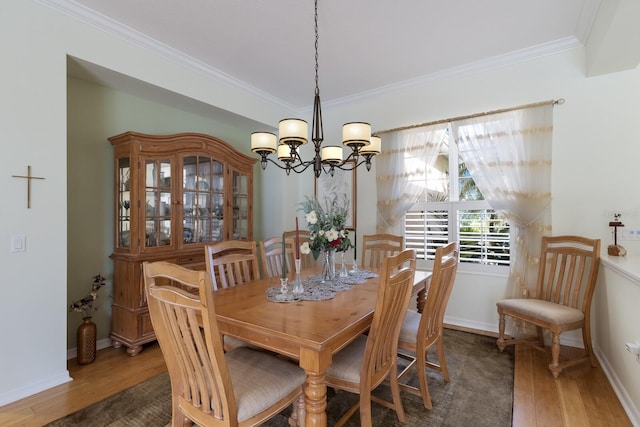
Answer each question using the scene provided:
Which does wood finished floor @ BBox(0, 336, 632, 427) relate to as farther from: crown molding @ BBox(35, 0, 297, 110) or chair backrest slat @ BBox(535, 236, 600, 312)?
crown molding @ BBox(35, 0, 297, 110)

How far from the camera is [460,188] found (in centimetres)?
339

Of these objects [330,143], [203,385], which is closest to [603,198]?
[330,143]

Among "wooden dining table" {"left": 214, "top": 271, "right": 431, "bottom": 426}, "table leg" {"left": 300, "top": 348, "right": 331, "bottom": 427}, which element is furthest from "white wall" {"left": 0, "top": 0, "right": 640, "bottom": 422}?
"table leg" {"left": 300, "top": 348, "right": 331, "bottom": 427}

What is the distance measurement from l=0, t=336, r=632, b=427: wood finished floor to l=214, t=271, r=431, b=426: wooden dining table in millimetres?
1178

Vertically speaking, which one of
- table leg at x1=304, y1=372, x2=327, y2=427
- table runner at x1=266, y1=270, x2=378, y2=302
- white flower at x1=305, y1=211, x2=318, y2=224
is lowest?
table leg at x1=304, y1=372, x2=327, y2=427


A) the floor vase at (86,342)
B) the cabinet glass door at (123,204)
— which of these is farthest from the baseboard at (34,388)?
the cabinet glass door at (123,204)

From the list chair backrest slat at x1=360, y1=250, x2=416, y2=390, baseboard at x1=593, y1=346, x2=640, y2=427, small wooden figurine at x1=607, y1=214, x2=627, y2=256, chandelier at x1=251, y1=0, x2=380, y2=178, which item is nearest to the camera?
chair backrest slat at x1=360, y1=250, x2=416, y2=390

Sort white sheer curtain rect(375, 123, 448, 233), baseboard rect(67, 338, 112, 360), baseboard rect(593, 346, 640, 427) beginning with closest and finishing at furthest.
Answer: baseboard rect(593, 346, 640, 427), baseboard rect(67, 338, 112, 360), white sheer curtain rect(375, 123, 448, 233)

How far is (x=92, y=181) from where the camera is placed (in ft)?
9.59

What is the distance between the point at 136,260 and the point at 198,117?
183 centimetres

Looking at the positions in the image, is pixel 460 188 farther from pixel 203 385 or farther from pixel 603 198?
pixel 203 385

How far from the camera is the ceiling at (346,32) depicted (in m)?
2.31

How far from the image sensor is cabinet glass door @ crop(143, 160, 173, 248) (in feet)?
9.50

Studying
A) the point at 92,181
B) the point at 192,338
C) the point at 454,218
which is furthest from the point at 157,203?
the point at 454,218
